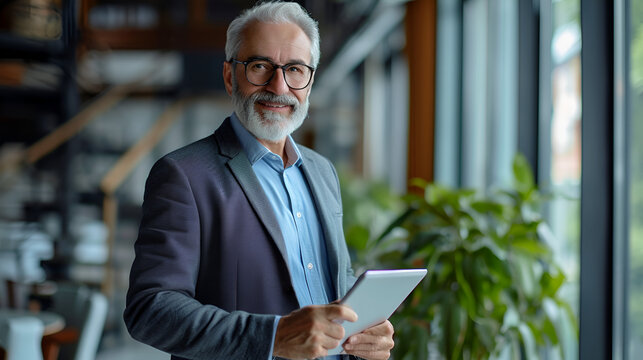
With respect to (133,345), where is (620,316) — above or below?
above

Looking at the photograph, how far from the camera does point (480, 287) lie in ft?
7.27

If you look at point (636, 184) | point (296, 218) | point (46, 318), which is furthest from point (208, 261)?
point (46, 318)

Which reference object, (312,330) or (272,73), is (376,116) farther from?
(312,330)

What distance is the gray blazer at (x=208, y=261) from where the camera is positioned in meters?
1.10

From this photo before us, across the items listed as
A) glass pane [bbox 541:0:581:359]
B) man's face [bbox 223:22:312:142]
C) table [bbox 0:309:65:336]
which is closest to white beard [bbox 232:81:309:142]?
man's face [bbox 223:22:312:142]

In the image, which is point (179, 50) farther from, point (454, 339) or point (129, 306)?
point (129, 306)

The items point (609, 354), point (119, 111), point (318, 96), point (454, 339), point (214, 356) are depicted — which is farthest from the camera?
point (318, 96)

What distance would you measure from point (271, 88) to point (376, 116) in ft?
21.6

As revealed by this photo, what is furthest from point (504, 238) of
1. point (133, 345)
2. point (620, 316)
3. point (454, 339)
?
point (133, 345)

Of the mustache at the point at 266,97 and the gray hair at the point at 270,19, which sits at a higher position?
the gray hair at the point at 270,19

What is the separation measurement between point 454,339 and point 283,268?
3.78ft

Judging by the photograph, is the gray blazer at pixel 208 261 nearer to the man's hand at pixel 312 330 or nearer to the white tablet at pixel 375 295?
the man's hand at pixel 312 330

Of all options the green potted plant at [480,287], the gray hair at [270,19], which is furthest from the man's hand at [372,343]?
the green potted plant at [480,287]

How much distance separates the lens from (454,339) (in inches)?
85.7
